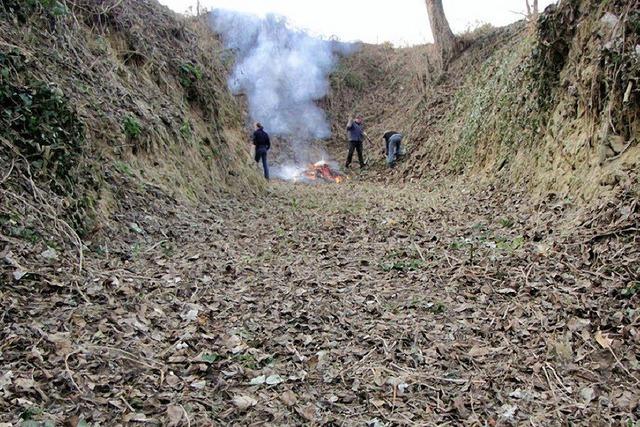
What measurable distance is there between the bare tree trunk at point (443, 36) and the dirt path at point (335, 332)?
37.5 feet

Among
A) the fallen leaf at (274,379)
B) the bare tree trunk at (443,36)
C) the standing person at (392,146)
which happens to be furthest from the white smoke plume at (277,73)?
the fallen leaf at (274,379)

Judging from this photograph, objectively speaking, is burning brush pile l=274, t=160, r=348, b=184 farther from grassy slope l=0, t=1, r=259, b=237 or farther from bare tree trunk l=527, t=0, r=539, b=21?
bare tree trunk l=527, t=0, r=539, b=21

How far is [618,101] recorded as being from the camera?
6031 millimetres

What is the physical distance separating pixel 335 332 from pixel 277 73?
17.6 meters

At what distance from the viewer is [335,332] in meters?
3.98

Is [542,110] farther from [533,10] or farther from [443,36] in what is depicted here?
[443,36]

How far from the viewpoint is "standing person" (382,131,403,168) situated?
1521 centimetres

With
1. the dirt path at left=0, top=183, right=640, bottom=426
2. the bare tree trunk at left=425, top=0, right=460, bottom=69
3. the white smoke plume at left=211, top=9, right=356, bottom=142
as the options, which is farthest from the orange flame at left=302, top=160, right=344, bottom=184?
the dirt path at left=0, top=183, right=640, bottom=426

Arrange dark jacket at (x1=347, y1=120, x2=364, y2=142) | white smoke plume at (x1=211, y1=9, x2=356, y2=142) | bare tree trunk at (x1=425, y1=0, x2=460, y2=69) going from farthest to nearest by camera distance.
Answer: white smoke plume at (x1=211, y1=9, x2=356, y2=142) < dark jacket at (x1=347, y1=120, x2=364, y2=142) < bare tree trunk at (x1=425, y1=0, x2=460, y2=69)

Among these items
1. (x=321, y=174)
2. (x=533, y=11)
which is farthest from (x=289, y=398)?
(x=321, y=174)

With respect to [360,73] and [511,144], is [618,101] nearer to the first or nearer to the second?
[511,144]

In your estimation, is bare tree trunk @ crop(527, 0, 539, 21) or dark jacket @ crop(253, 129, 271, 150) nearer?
bare tree trunk @ crop(527, 0, 539, 21)

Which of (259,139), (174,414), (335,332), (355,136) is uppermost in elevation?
(259,139)

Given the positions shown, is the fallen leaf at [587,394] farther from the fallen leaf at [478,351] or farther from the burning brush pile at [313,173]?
the burning brush pile at [313,173]
